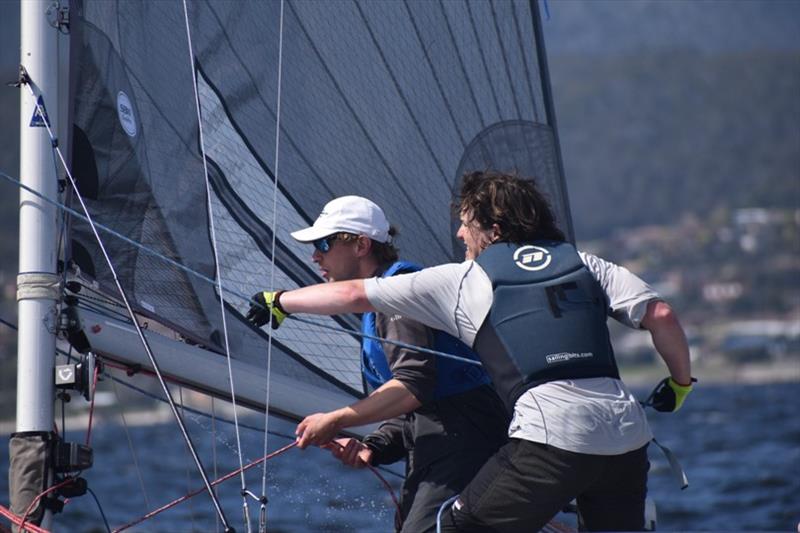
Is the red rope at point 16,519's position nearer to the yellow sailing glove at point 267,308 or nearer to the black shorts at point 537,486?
the yellow sailing glove at point 267,308

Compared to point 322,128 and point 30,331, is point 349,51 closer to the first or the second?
point 322,128

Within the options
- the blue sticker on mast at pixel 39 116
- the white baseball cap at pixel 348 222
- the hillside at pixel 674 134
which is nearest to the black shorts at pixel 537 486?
the white baseball cap at pixel 348 222

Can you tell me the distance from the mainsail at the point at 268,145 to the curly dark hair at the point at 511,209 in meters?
0.59

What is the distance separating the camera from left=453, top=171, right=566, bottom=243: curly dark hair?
273cm

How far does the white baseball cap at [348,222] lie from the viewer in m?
2.97

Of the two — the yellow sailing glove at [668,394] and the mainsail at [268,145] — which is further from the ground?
the mainsail at [268,145]

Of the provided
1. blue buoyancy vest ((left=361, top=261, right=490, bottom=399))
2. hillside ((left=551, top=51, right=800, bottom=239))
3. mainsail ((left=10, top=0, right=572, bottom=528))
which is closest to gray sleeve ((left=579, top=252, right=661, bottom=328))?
blue buoyancy vest ((left=361, top=261, right=490, bottom=399))

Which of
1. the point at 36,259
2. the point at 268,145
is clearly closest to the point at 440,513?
the point at 36,259

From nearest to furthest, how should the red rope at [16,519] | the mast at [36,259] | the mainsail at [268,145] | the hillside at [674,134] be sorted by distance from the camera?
the red rope at [16,519]
the mast at [36,259]
the mainsail at [268,145]
the hillside at [674,134]

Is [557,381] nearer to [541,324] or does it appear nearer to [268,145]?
[541,324]

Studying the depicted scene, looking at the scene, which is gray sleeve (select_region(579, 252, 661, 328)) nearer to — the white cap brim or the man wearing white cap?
the man wearing white cap

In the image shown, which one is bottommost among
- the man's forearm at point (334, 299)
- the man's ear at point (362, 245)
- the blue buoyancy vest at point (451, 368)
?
the blue buoyancy vest at point (451, 368)

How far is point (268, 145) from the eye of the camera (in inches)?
155

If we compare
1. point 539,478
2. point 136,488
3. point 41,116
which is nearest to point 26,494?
point 41,116
